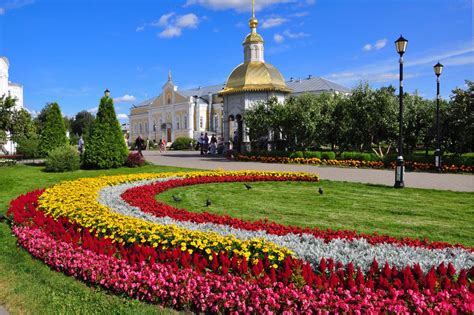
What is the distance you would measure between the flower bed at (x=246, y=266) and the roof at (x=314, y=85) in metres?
48.3

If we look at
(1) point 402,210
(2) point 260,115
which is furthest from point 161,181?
(2) point 260,115

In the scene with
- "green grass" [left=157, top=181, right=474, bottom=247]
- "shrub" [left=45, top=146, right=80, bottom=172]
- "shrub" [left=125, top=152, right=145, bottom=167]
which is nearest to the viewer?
"green grass" [left=157, top=181, right=474, bottom=247]

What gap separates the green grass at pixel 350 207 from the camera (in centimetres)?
719

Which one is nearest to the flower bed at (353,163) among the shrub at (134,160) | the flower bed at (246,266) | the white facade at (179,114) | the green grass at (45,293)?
the shrub at (134,160)

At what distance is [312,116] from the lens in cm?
2364

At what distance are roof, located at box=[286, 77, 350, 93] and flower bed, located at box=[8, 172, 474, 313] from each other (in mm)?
48330

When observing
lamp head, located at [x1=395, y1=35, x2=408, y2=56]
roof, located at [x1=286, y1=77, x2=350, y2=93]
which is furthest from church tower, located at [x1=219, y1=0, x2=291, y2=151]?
roof, located at [x1=286, y1=77, x2=350, y2=93]

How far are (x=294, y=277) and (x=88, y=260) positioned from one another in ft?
7.78

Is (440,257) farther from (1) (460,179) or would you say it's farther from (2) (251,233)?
(1) (460,179)

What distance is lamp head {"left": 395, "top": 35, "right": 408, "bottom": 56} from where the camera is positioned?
12.4m

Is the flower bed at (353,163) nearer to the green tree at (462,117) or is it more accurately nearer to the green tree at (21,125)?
the green tree at (462,117)

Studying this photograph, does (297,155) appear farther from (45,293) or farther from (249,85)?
(45,293)

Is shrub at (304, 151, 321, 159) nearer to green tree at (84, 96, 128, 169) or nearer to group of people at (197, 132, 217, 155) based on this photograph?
green tree at (84, 96, 128, 169)

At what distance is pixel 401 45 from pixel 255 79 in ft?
53.7
